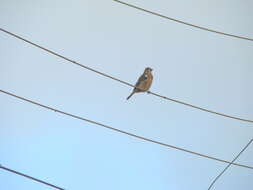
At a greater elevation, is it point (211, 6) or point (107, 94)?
point (211, 6)

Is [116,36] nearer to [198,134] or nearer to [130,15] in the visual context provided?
[130,15]

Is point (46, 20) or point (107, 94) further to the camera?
point (107, 94)

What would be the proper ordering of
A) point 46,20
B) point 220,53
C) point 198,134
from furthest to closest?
point 198,134 < point 220,53 < point 46,20

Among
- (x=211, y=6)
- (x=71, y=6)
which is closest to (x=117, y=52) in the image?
(x=71, y=6)

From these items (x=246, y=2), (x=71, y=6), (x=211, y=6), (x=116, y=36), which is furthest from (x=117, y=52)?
(x=246, y=2)

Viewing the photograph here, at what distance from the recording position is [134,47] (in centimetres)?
500

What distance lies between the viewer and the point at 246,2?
5.09 m

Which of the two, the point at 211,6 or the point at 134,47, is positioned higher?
the point at 211,6

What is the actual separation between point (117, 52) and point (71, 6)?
1.81ft

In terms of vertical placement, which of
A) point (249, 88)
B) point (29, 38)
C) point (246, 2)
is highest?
point (246, 2)

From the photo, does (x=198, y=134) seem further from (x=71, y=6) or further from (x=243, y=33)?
(x=71, y=6)

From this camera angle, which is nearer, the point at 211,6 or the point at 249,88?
the point at 211,6

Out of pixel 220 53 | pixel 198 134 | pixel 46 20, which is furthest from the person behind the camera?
pixel 198 134

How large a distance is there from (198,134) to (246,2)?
1.30m
